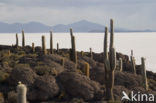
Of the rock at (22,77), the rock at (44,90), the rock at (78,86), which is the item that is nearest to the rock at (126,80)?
the rock at (78,86)

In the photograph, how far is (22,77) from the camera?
17.5 m

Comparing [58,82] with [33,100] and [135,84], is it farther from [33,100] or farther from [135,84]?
[135,84]

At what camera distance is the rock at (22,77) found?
1742 centimetres

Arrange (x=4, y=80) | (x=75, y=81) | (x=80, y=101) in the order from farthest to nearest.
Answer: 1. (x=4, y=80)
2. (x=75, y=81)
3. (x=80, y=101)

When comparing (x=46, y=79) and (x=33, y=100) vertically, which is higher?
(x=46, y=79)

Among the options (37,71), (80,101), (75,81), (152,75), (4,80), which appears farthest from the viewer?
(152,75)

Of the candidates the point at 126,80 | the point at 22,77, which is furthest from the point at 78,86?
the point at 126,80

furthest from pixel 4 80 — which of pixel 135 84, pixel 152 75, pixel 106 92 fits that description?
pixel 152 75

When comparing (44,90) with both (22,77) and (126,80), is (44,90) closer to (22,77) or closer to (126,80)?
(22,77)

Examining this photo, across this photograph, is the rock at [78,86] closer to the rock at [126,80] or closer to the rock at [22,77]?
the rock at [22,77]

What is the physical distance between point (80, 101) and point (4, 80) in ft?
17.5

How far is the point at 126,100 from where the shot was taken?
53.8ft

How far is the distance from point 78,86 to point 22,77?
3301mm

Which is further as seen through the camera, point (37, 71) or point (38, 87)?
point (37, 71)
